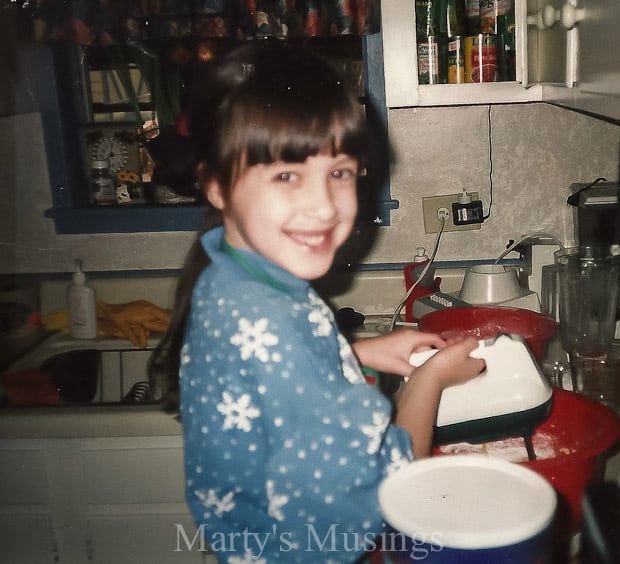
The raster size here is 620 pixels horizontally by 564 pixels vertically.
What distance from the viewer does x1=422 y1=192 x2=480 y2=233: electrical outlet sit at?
1.39 m

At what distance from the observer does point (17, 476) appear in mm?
987

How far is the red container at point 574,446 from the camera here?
24.4 inches

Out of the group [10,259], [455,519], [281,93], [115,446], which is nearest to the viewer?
[455,519]

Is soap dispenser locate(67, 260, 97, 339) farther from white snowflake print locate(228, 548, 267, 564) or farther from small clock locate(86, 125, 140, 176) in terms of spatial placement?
white snowflake print locate(228, 548, 267, 564)

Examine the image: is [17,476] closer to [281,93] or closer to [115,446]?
[115,446]

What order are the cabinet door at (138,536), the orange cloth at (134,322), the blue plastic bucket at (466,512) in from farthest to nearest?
1. the orange cloth at (134,322)
2. the cabinet door at (138,536)
3. the blue plastic bucket at (466,512)

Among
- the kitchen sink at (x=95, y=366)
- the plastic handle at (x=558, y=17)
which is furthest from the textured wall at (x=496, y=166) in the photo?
the kitchen sink at (x=95, y=366)

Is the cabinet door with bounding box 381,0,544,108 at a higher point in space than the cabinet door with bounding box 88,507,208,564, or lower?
higher

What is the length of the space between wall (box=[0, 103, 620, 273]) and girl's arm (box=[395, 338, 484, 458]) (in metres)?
0.73

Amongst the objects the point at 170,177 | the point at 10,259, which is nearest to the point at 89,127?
the point at 170,177

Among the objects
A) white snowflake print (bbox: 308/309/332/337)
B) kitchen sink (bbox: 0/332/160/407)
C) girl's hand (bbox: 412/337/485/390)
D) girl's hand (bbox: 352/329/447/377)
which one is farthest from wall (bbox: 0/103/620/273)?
white snowflake print (bbox: 308/309/332/337)

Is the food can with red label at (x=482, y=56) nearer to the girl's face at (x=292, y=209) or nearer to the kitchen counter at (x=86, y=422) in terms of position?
the girl's face at (x=292, y=209)

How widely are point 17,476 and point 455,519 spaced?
0.75m

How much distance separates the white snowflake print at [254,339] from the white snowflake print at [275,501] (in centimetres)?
10
